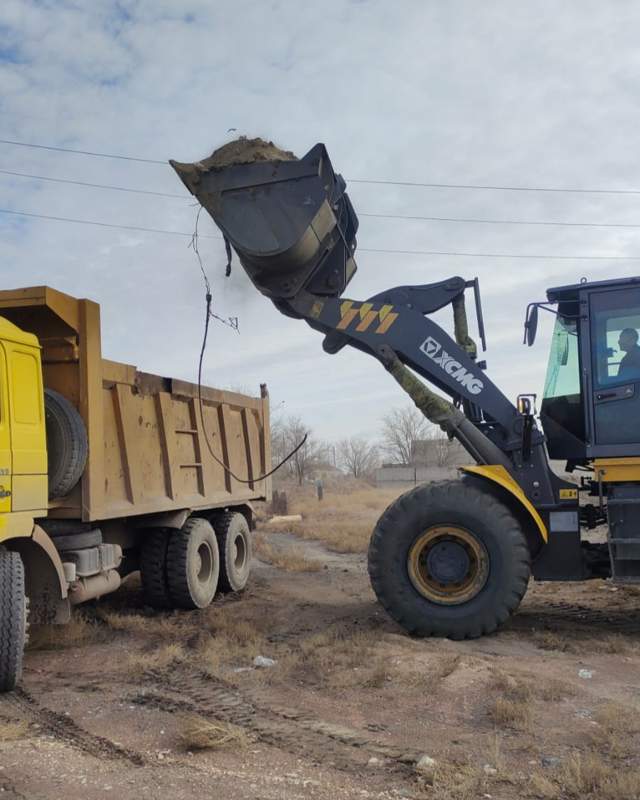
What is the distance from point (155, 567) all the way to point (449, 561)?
366 centimetres

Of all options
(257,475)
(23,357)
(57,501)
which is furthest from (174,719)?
(257,475)

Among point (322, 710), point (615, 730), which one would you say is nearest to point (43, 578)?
point (322, 710)

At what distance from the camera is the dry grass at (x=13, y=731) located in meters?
5.20

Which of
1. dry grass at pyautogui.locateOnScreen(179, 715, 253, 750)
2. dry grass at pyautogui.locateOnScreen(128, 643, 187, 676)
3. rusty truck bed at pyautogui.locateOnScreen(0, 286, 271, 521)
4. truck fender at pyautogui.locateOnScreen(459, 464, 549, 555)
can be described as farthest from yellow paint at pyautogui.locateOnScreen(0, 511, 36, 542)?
truck fender at pyautogui.locateOnScreen(459, 464, 549, 555)

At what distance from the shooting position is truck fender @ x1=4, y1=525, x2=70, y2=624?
681cm

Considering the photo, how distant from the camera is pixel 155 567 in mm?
9703

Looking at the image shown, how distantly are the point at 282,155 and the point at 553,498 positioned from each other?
439cm

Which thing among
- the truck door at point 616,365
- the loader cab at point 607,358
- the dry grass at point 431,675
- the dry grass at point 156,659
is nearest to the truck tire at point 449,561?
the dry grass at point 431,675

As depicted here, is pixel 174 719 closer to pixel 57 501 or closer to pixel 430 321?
pixel 57 501

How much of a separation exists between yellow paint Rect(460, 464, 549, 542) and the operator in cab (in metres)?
1.46

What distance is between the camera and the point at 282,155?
8.30m

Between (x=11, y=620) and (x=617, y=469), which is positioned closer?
(x=11, y=620)

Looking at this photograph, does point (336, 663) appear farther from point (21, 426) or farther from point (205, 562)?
point (205, 562)

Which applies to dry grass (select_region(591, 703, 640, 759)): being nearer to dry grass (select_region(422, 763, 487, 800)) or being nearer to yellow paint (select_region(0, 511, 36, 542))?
dry grass (select_region(422, 763, 487, 800))
